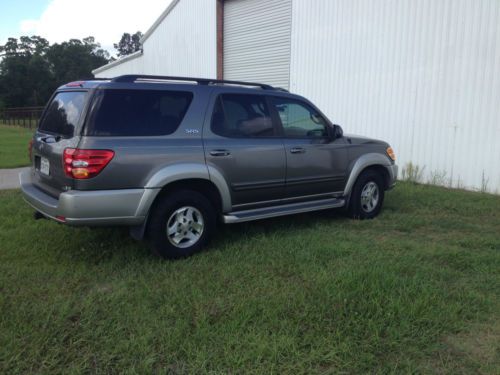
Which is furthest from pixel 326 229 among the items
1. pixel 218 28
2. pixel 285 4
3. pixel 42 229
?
pixel 218 28

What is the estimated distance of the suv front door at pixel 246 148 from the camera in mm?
4859

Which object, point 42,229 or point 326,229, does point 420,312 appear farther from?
point 42,229

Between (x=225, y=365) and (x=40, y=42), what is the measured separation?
87882 millimetres

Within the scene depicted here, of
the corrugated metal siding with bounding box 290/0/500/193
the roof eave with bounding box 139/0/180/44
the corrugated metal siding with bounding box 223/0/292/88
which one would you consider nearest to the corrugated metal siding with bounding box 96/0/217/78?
the roof eave with bounding box 139/0/180/44

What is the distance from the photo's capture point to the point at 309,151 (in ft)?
18.6

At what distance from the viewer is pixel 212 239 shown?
5375 millimetres

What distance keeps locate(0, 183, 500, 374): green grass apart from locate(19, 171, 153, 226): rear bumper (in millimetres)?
529

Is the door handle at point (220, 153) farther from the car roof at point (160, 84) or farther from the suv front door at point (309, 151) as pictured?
the suv front door at point (309, 151)

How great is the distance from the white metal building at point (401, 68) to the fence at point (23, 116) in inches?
979

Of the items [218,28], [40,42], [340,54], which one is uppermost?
[40,42]

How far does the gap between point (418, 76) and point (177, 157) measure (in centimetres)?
712

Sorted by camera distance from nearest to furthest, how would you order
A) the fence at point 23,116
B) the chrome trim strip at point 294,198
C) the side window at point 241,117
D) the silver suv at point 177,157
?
the silver suv at point 177,157, the side window at point 241,117, the chrome trim strip at point 294,198, the fence at point 23,116

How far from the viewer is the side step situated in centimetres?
500

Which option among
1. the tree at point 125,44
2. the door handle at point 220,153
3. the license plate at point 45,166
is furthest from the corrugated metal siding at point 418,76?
the tree at point 125,44
